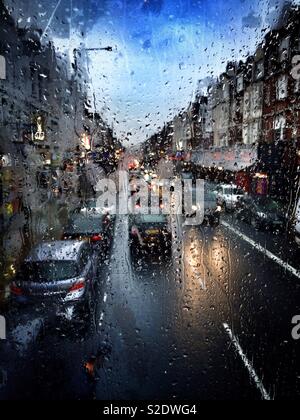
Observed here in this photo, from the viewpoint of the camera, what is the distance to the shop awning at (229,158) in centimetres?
1894

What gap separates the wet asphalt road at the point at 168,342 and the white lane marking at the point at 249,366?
0.01 meters

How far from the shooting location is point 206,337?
4.99 metres

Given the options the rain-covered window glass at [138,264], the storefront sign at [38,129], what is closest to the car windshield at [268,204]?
the rain-covered window glass at [138,264]

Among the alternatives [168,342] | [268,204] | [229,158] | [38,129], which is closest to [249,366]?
[168,342]

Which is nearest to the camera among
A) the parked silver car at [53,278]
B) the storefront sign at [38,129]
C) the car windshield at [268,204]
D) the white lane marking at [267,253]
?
the parked silver car at [53,278]

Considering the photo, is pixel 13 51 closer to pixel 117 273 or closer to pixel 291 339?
pixel 117 273

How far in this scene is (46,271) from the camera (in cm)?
521

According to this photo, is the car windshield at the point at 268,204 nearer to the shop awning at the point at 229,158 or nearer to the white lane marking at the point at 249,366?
the shop awning at the point at 229,158

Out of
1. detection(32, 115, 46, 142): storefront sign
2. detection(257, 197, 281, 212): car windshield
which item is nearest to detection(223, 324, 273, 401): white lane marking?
detection(257, 197, 281, 212): car windshield

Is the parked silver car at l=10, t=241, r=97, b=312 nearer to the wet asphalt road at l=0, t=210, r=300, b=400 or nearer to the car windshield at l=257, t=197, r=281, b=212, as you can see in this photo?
the wet asphalt road at l=0, t=210, r=300, b=400

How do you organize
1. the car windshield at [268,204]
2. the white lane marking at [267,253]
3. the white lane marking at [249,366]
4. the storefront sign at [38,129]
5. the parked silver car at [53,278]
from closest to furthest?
1. the white lane marking at [249,366]
2. the parked silver car at [53,278]
3. the white lane marking at [267,253]
4. the car windshield at [268,204]
5. the storefront sign at [38,129]

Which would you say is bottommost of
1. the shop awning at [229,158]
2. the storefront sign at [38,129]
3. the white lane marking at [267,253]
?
the white lane marking at [267,253]
